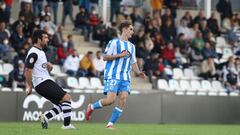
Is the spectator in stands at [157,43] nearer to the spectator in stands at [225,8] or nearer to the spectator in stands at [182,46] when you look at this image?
the spectator in stands at [182,46]

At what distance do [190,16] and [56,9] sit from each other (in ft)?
22.5

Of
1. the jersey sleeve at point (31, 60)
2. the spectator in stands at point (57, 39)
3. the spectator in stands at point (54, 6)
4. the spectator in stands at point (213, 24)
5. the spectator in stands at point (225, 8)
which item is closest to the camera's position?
the jersey sleeve at point (31, 60)

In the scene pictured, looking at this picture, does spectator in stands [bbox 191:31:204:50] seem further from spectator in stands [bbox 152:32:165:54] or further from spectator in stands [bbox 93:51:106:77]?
spectator in stands [bbox 93:51:106:77]

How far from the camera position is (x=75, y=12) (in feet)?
109

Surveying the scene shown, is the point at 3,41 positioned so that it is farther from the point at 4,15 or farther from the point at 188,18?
the point at 188,18

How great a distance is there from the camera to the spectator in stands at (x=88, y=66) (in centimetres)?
2769

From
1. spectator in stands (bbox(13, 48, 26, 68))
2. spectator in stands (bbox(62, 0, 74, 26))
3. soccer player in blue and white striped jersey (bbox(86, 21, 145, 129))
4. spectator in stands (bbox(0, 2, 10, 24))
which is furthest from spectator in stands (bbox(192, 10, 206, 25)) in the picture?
soccer player in blue and white striped jersey (bbox(86, 21, 145, 129))

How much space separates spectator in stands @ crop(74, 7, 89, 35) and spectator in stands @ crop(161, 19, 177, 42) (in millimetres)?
3452

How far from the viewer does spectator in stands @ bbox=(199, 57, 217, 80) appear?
30.6 meters

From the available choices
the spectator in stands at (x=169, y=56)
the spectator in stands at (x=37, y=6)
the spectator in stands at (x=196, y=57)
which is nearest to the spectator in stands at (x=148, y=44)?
the spectator in stands at (x=169, y=56)

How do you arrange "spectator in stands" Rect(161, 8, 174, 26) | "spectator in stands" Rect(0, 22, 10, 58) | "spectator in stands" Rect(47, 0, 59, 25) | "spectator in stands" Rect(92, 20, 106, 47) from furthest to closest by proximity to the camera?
1. "spectator in stands" Rect(161, 8, 174, 26)
2. "spectator in stands" Rect(92, 20, 106, 47)
3. "spectator in stands" Rect(47, 0, 59, 25)
4. "spectator in stands" Rect(0, 22, 10, 58)

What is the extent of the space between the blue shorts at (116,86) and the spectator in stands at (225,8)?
64.7 ft

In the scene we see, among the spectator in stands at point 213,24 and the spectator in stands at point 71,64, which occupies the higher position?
→ the spectator in stands at point 213,24

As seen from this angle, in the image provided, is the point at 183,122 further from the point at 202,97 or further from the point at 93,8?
the point at 93,8
